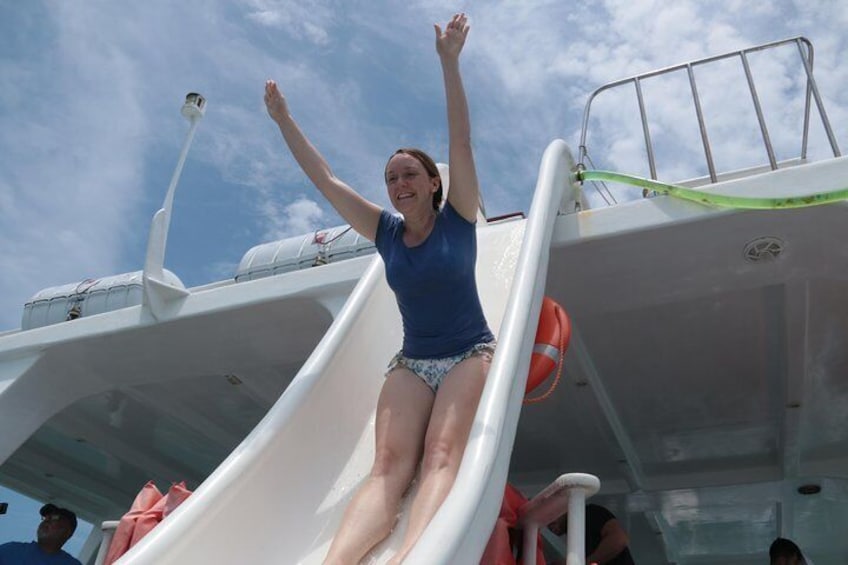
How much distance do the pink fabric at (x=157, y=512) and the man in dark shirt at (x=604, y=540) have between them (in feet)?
4.65

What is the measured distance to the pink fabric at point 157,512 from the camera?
207 centimetres

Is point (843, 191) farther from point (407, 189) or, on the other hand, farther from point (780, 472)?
point (780, 472)

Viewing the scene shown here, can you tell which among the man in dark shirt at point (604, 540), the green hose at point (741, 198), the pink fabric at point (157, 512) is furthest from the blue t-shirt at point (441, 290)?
the man in dark shirt at point (604, 540)

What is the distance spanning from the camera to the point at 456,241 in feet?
6.15

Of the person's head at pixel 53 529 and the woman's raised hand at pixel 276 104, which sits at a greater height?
the woman's raised hand at pixel 276 104

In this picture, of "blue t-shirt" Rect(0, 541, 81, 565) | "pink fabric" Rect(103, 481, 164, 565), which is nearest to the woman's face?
"pink fabric" Rect(103, 481, 164, 565)

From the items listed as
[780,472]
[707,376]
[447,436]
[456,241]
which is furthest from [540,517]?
[780,472]

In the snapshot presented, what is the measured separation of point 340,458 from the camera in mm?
1952

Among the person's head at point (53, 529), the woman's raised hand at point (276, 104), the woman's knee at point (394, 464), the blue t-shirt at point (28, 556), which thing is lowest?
the woman's knee at point (394, 464)

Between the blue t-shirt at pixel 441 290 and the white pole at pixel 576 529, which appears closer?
the white pole at pixel 576 529

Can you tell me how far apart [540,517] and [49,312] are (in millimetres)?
3500

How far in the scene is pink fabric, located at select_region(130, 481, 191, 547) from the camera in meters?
2.07

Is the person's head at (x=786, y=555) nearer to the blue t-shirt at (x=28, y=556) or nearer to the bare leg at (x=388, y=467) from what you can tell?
the bare leg at (x=388, y=467)

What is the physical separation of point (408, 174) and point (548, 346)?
25.0 inches
